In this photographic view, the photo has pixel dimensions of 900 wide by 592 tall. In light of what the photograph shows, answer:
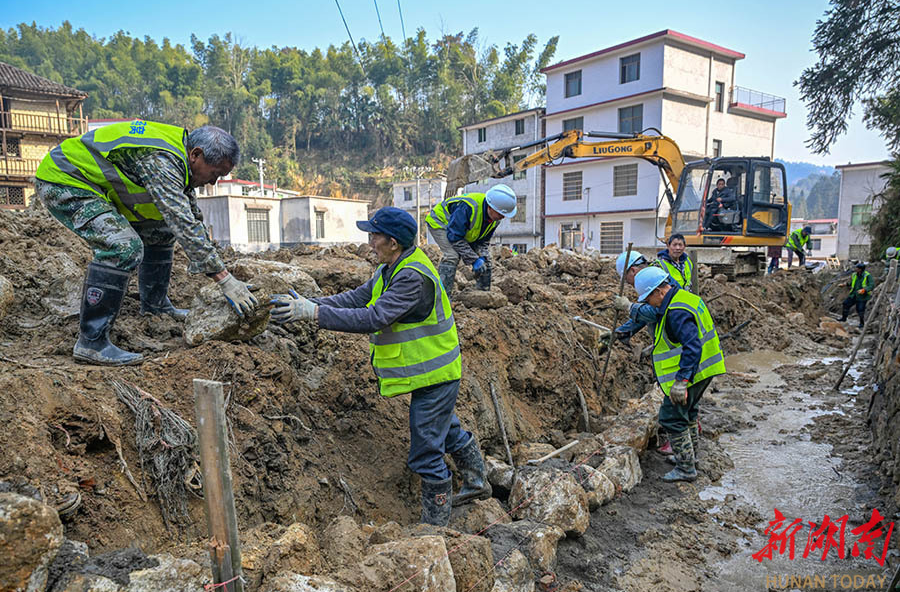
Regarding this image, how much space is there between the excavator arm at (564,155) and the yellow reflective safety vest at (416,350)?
6579 mm

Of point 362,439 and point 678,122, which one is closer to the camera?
point 362,439

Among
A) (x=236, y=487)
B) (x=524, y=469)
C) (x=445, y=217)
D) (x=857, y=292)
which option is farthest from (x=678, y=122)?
(x=236, y=487)

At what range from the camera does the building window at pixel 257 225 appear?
86.6ft

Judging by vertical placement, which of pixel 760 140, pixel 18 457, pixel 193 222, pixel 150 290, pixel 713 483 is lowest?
pixel 713 483

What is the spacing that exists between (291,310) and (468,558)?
145 centimetres

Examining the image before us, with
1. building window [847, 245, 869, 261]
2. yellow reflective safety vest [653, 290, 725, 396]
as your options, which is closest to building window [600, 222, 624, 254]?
building window [847, 245, 869, 261]

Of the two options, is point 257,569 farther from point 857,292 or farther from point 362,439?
point 857,292

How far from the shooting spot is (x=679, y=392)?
13.9 ft

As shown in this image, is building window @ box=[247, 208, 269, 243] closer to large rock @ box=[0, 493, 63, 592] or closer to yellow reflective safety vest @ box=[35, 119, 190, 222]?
yellow reflective safety vest @ box=[35, 119, 190, 222]

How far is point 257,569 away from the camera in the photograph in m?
2.00

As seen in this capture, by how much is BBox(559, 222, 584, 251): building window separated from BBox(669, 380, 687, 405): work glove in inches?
870

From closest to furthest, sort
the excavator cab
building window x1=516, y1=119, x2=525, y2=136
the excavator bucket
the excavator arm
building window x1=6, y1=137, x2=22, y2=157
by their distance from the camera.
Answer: the excavator bucket
the excavator arm
the excavator cab
building window x1=6, y1=137, x2=22, y2=157
building window x1=516, y1=119, x2=525, y2=136

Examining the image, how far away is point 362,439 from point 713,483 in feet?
9.58

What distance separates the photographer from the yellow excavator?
11.0 meters
